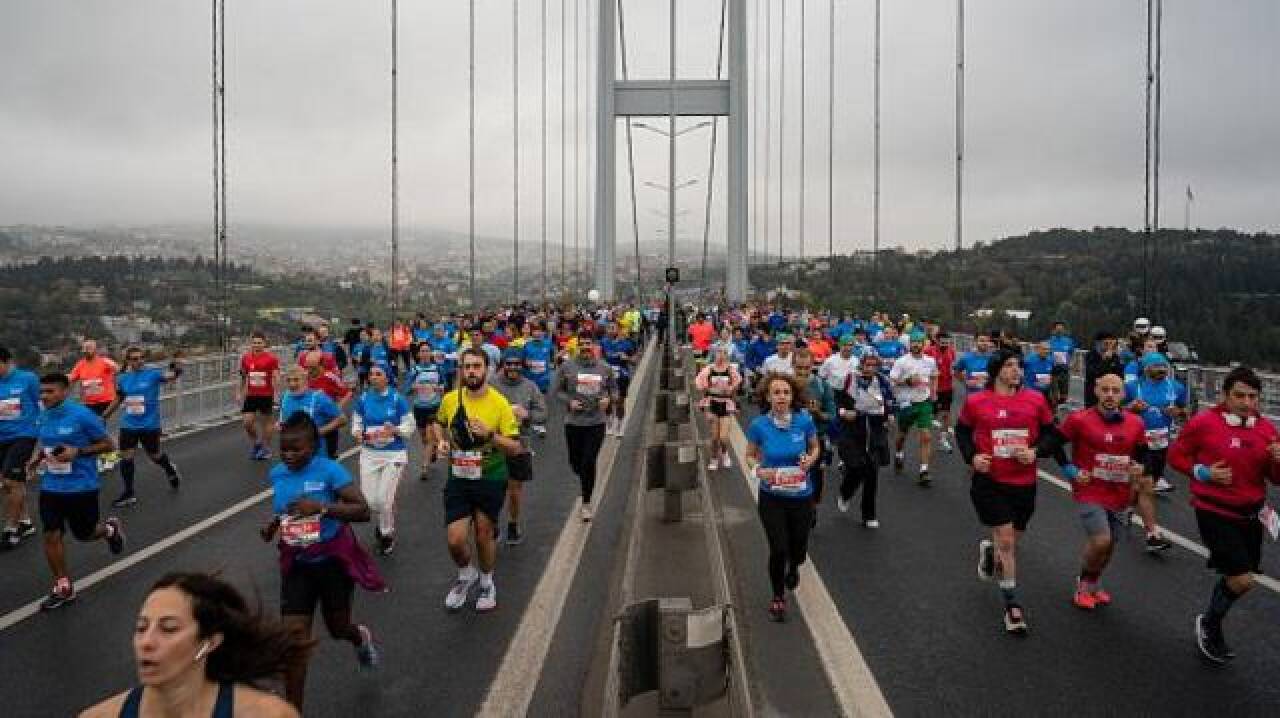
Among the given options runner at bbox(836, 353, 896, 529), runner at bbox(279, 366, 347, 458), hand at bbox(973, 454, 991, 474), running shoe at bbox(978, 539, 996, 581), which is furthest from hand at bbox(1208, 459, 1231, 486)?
runner at bbox(279, 366, 347, 458)

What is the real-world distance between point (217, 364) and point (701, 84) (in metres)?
34.3

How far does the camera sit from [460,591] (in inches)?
248

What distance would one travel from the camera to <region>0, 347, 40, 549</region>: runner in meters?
8.03

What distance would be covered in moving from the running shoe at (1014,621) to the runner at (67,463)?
20.4ft

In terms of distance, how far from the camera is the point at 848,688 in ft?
15.8

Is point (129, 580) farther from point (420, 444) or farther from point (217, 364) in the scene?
point (217, 364)

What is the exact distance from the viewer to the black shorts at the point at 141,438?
33.9ft

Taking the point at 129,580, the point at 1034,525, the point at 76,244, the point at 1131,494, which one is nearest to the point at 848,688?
the point at 1131,494

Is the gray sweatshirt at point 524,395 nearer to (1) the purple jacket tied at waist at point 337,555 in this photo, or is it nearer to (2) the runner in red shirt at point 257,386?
(1) the purple jacket tied at waist at point 337,555

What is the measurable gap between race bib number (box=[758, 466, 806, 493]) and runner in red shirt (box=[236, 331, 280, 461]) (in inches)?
339

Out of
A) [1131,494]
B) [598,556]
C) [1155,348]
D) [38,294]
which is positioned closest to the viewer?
[1131,494]

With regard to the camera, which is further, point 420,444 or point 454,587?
point 420,444

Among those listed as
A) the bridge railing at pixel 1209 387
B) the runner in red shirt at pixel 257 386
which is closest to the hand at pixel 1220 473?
the bridge railing at pixel 1209 387

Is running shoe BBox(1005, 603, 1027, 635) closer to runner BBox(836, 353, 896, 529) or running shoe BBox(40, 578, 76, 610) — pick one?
runner BBox(836, 353, 896, 529)
